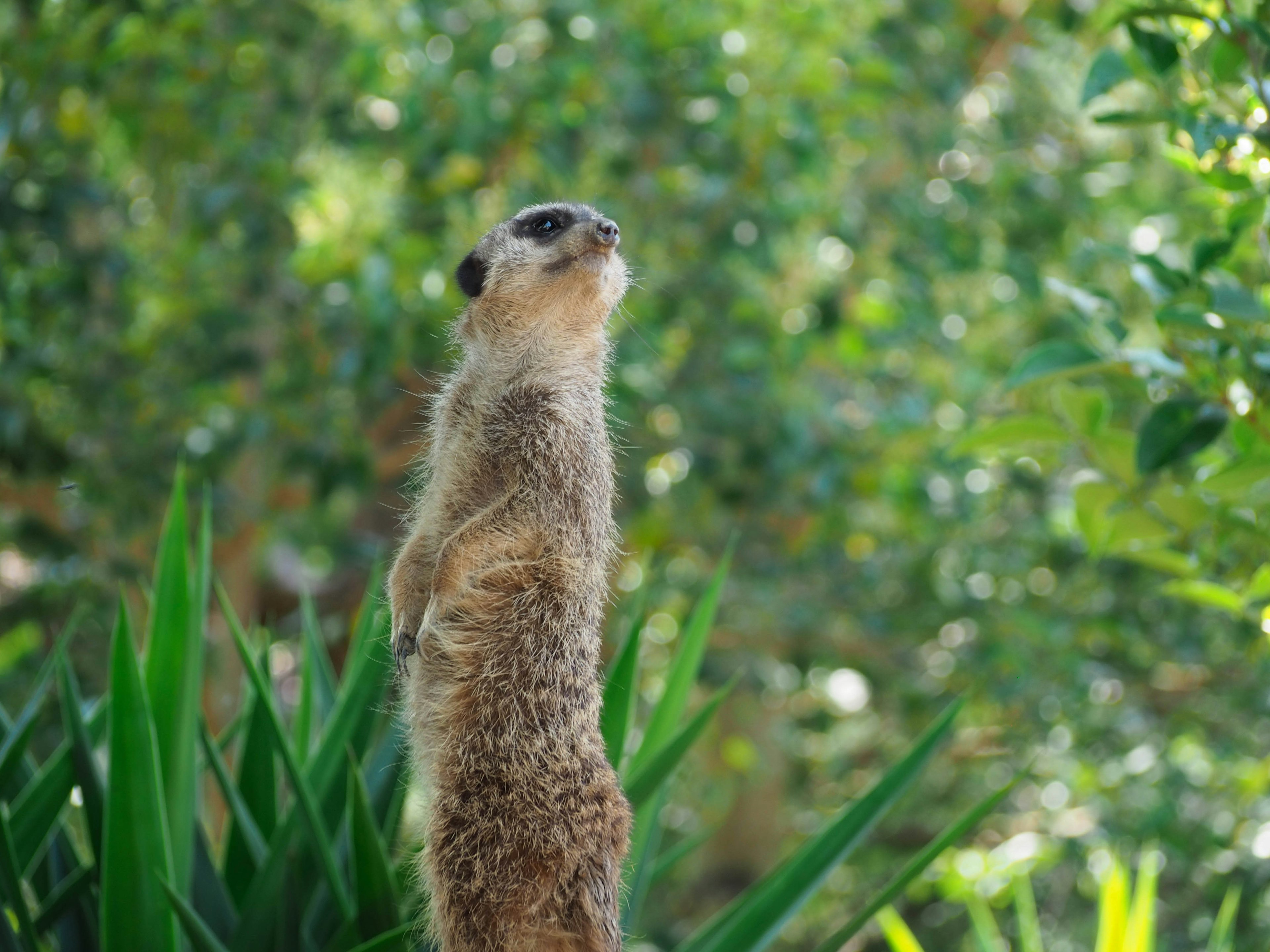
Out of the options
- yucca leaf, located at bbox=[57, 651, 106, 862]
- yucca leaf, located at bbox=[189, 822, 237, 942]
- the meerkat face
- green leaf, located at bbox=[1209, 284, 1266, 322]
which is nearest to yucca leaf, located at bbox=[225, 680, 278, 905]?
yucca leaf, located at bbox=[189, 822, 237, 942]

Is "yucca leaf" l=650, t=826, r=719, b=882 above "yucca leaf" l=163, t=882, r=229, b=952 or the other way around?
the other way around

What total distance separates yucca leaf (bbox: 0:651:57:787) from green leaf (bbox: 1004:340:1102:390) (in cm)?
145

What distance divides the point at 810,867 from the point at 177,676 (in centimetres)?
95

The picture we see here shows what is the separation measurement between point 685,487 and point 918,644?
1.12 m

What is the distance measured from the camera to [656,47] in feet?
10.7

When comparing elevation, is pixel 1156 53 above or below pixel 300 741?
above

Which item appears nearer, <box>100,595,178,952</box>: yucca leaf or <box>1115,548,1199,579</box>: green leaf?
<box>100,595,178,952</box>: yucca leaf

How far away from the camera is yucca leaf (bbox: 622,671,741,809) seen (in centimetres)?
182

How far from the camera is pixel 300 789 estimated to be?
1.58 metres

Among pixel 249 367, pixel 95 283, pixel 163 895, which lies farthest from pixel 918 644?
pixel 163 895

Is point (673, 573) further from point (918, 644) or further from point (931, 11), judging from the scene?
point (931, 11)

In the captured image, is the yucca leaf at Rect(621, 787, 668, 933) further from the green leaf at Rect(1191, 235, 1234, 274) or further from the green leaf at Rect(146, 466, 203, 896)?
the green leaf at Rect(1191, 235, 1234, 274)

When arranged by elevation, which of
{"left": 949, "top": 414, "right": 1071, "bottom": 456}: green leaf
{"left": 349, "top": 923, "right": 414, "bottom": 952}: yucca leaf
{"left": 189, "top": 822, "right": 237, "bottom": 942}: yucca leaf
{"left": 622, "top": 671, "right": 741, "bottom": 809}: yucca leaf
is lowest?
{"left": 189, "top": 822, "right": 237, "bottom": 942}: yucca leaf

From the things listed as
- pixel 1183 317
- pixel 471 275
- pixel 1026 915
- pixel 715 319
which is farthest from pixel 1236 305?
pixel 715 319
